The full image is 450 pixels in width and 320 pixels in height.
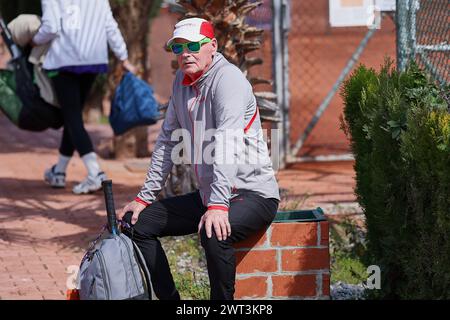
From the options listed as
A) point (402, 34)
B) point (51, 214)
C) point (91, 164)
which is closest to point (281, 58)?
point (91, 164)

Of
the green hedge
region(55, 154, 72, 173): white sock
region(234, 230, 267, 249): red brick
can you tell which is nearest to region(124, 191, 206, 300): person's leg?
region(234, 230, 267, 249): red brick

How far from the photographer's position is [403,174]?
4.78 metres

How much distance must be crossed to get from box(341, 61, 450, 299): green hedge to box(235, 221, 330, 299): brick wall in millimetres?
342

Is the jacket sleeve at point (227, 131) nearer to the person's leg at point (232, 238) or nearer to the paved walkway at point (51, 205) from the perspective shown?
the person's leg at point (232, 238)

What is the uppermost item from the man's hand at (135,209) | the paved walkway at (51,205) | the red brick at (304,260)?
the man's hand at (135,209)

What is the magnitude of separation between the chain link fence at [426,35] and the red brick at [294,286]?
1.18 meters

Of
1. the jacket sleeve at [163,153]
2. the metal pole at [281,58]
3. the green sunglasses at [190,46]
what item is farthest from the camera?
the metal pole at [281,58]

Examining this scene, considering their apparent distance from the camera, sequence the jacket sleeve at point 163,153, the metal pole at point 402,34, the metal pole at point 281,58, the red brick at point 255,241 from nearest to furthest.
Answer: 1. the red brick at point 255,241
2. the jacket sleeve at point 163,153
3. the metal pole at point 402,34
4. the metal pole at point 281,58

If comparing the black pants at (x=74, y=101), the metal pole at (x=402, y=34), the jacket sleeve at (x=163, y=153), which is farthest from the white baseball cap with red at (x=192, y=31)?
the black pants at (x=74, y=101)

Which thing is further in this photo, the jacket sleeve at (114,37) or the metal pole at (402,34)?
the jacket sleeve at (114,37)

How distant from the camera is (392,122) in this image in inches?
189

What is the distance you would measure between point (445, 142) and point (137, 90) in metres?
4.08

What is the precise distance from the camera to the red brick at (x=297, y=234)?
4.95 metres

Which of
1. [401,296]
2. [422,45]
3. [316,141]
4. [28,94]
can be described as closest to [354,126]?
[422,45]
